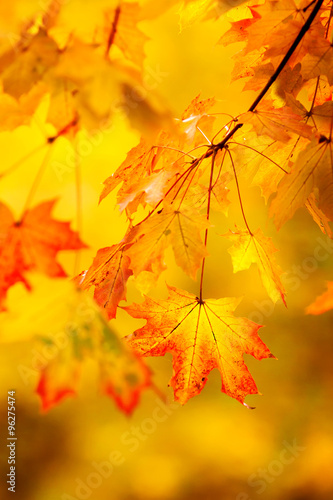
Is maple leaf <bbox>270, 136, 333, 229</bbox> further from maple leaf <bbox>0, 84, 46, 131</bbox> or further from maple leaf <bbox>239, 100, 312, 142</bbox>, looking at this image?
maple leaf <bbox>0, 84, 46, 131</bbox>

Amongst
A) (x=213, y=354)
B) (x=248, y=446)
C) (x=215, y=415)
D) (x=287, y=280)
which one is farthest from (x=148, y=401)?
(x=213, y=354)

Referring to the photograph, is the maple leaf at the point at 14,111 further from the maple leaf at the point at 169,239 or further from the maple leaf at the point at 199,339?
the maple leaf at the point at 199,339

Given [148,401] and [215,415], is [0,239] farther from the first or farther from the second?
[215,415]

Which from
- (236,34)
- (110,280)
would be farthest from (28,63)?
(236,34)

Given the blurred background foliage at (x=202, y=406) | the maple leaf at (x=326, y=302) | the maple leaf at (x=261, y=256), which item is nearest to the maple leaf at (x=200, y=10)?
the maple leaf at (x=261, y=256)

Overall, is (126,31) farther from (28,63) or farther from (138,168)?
(138,168)

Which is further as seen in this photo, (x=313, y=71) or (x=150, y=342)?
(x=150, y=342)

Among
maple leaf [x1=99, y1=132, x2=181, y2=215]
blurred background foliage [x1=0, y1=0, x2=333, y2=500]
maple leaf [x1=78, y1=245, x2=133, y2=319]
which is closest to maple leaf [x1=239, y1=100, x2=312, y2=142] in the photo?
maple leaf [x1=99, y1=132, x2=181, y2=215]

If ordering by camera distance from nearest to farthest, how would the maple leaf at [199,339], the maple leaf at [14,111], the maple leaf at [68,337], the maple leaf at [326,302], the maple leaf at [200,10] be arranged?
the maple leaf at [68,337], the maple leaf at [14,111], the maple leaf at [200,10], the maple leaf at [199,339], the maple leaf at [326,302]
